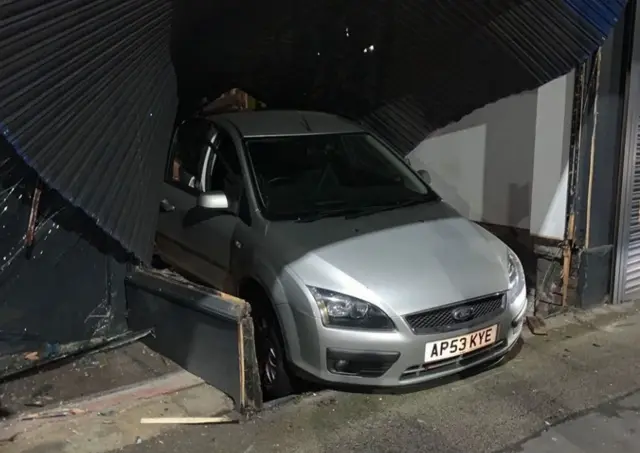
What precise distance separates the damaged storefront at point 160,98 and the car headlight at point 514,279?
143 cm

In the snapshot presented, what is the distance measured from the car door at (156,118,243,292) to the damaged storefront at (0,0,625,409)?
394 mm

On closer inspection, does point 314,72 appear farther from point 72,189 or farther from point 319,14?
point 72,189

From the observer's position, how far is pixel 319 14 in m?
4.70

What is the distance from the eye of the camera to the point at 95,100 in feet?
11.4

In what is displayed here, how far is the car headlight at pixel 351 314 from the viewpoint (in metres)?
3.91

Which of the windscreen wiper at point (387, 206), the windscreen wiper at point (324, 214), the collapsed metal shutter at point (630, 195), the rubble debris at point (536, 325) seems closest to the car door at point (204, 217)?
the windscreen wiper at point (324, 214)

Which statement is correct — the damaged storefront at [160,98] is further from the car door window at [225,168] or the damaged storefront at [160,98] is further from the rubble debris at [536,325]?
the rubble debris at [536,325]

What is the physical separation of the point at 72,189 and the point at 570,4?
10.9ft

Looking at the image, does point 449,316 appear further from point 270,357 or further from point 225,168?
point 225,168

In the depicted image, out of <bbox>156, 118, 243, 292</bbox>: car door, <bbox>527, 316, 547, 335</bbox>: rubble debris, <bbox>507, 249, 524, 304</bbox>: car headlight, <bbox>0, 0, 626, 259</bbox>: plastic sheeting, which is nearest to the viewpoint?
<bbox>0, 0, 626, 259</bbox>: plastic sheeting

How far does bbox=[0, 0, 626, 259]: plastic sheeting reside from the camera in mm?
3125

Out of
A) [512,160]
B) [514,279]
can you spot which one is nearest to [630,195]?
[512,160]

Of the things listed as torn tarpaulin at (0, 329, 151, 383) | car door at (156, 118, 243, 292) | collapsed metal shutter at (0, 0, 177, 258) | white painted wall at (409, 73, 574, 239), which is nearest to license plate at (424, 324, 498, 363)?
car door at (156, 118, 243, 292)

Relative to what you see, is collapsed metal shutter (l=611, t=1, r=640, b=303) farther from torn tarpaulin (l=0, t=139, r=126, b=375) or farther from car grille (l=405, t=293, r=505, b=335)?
torn tarpaulin (l=0, t=139, r=126, b=375)
